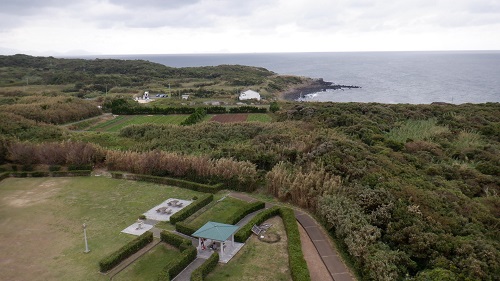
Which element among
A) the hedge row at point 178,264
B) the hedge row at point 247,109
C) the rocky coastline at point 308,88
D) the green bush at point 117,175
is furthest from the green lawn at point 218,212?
the rocky coastline at point 308,88

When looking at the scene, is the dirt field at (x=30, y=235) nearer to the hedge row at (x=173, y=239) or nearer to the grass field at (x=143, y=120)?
the hedge row at (x=173, y=239)

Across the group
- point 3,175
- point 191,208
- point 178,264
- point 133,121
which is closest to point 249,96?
point 133,121

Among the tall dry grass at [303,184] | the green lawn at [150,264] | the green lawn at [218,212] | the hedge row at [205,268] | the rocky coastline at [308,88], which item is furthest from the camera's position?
the rocky coastline at [308,88]

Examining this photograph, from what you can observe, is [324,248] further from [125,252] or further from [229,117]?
[229,117]

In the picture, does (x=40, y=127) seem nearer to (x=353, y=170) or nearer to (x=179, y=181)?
(x=179, y=181)

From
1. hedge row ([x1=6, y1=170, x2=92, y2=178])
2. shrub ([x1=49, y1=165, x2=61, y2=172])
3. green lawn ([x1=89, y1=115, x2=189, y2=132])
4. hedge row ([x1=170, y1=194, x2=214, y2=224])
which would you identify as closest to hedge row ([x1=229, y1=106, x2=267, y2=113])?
green lawn ([x1=89, y1=115, x2=189, y2=132])

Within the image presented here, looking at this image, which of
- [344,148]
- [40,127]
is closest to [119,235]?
[344,148]
